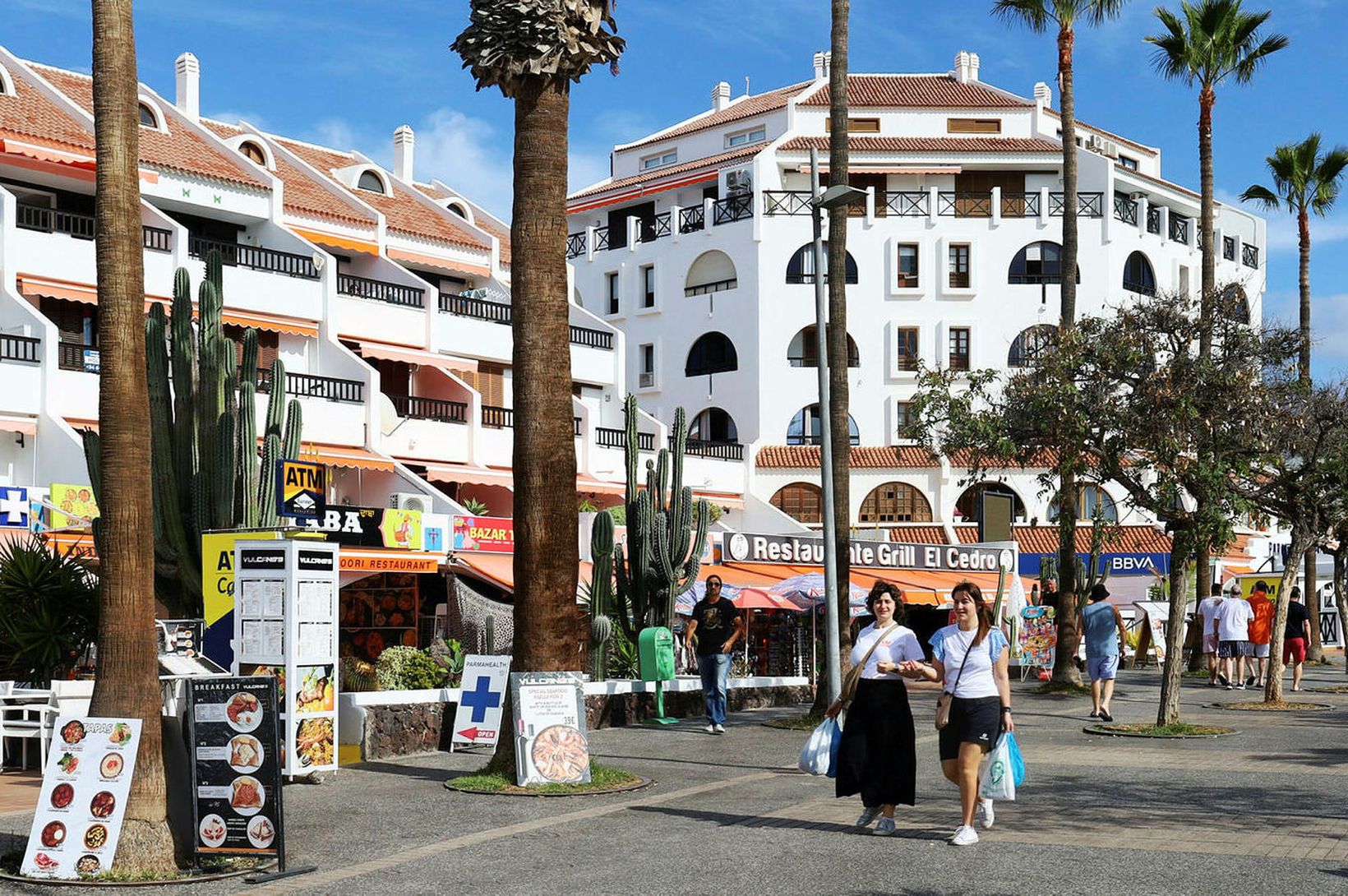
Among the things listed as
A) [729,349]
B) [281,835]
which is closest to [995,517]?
[729,349]

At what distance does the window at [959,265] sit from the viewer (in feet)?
180

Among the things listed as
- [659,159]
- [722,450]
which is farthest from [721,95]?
[722,450]

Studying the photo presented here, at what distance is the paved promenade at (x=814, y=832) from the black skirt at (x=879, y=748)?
0.34 m

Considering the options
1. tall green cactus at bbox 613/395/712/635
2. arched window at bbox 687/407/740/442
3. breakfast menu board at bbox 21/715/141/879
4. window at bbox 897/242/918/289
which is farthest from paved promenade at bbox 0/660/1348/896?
window at bbox 897/242/918/289

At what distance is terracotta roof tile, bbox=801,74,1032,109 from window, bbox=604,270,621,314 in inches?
369

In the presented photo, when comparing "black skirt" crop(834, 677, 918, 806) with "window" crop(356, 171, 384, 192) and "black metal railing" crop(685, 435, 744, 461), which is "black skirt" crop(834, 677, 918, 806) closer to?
"window" crop(356, 171, 384, 192)

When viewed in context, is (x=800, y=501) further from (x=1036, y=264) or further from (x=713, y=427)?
(x=1036, y=264)

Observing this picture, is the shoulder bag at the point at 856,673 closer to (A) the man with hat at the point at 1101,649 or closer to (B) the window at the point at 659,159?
(A) the man with hat at the point at 1101,649

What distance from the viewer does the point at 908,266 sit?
180 ft

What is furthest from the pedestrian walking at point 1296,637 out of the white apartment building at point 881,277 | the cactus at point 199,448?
the white apartment building at point 881,277

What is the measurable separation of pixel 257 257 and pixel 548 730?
23.2 metres

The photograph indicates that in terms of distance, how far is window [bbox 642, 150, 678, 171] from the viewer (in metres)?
64.1

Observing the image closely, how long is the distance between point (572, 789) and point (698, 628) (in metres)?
5.82

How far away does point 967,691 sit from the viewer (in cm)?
1035
